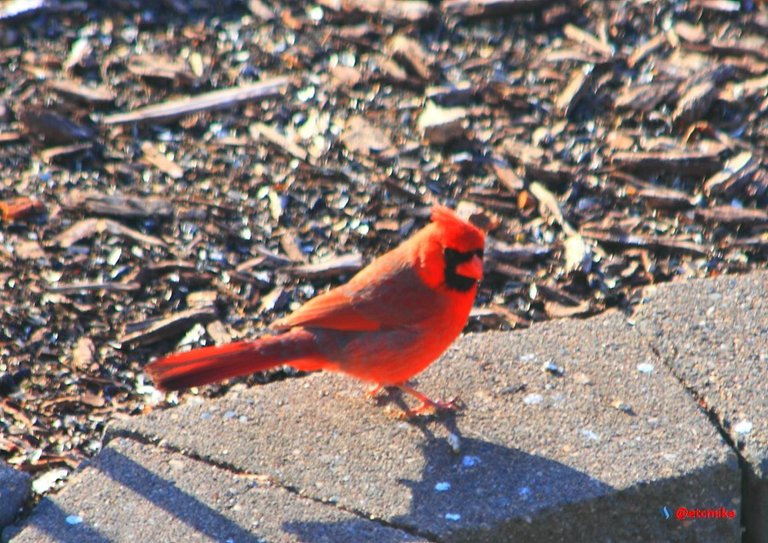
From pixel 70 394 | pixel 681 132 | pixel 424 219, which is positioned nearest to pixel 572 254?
pixel 424 219

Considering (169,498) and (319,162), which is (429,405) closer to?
(169,498)

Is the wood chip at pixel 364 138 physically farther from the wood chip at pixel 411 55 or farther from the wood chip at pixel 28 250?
the wood chip at pixel 28 250

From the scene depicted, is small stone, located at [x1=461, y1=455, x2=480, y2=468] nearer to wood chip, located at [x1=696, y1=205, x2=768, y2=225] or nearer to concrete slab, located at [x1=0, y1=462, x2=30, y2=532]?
concrete slab, located at [x1=0, y1=462, x2=30, y2=532]

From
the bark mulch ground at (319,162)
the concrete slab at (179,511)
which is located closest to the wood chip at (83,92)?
the bark mulch ground at (319,162)

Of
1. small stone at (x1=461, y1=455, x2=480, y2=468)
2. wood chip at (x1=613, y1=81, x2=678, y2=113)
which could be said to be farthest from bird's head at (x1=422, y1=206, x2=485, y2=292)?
wood chip at (x1=613, y1=81, x2=678, y2=113)

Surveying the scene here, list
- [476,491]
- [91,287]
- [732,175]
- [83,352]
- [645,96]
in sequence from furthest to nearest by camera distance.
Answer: [645,96] < [732,175] < [91,287] < [83,352] < [476,491]

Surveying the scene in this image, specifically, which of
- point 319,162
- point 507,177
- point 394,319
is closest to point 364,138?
point 319,162

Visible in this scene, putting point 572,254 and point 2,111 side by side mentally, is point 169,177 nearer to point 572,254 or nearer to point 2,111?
point 2,111
